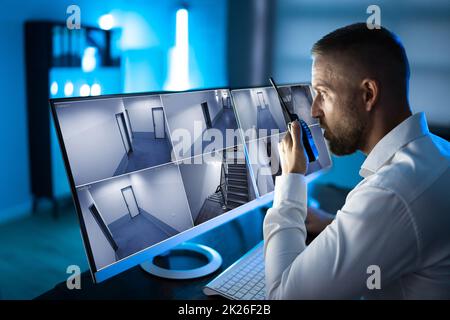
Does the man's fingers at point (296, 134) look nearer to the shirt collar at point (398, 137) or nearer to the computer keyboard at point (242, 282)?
the shirt collar at point (398, 137)

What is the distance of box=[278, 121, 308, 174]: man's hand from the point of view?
1057mm

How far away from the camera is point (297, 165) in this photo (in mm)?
1054

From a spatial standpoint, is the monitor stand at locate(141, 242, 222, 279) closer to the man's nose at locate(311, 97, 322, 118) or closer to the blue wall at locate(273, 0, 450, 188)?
the man's nose at locate(311, 97, 322, 118)

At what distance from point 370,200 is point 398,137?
0.22 metres

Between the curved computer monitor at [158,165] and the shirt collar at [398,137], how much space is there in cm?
46

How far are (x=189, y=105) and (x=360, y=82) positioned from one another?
48 cm

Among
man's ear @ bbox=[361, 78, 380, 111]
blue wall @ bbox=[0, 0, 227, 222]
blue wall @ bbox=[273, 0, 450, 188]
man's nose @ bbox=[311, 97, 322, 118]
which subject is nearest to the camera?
man's ear @ bbox=[361, 78, 380, 111]

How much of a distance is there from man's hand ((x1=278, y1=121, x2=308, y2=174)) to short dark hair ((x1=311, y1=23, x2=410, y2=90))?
0.25 metres

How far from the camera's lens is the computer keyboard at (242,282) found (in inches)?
38.7

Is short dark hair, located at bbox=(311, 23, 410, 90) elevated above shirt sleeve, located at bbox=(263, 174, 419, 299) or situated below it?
above

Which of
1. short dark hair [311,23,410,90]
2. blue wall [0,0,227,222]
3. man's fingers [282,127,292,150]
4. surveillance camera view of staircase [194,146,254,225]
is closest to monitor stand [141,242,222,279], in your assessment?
surveillance camera view of staircase [194,146,254,225]

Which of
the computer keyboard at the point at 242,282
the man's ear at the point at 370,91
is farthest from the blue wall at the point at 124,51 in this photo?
the man's ear at the point at 370,91

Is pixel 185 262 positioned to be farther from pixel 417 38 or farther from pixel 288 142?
pixel 417 38
